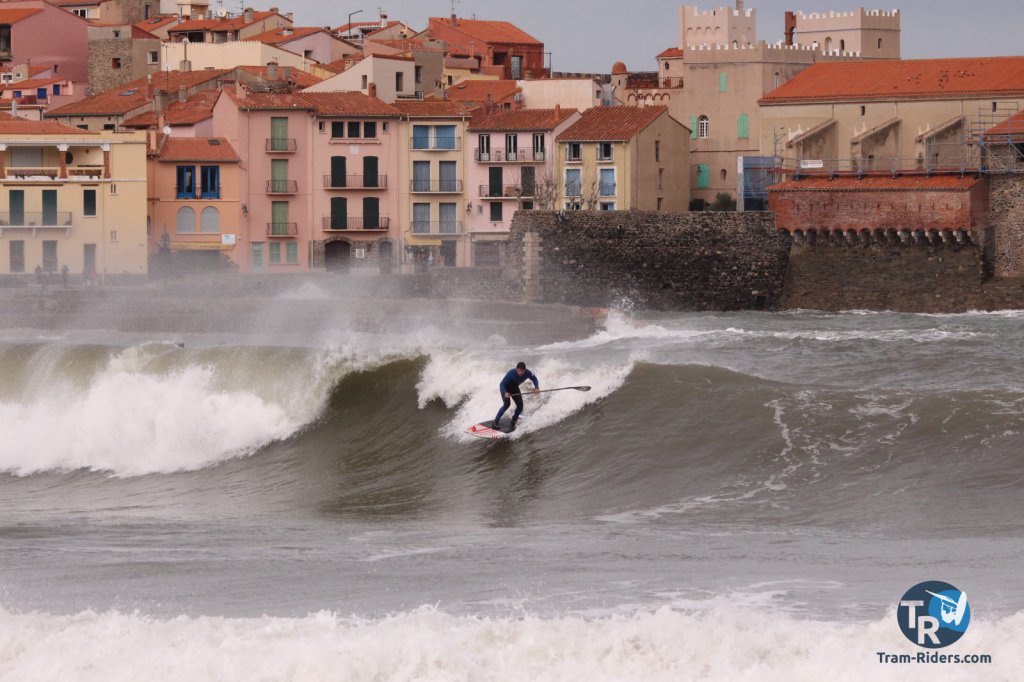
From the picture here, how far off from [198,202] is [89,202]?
408cm

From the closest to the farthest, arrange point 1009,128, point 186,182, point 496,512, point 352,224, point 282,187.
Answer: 1. point 496,512
2. point 1009,128
3. point 186,182
4. point 282,187
5. point 352,224

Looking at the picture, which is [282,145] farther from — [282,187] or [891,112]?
[891,112]

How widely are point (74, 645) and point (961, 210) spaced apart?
4318 centimetres

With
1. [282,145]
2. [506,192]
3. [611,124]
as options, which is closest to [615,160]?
[611,124]

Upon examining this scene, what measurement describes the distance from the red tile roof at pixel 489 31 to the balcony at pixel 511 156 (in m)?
25.9

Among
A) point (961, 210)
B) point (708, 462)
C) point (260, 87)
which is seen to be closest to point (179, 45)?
point (260, 87)

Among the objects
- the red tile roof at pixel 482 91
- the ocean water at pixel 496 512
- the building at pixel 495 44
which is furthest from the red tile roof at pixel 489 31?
the ocean water at pixel 496 512

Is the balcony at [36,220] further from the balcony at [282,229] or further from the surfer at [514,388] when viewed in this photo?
the surfer at [514,388]

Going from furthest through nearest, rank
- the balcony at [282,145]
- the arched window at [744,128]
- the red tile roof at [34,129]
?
the arched window at [744,128], the balcony at [282,145], the red tile roof at [34,129]

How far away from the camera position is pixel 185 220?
6022 centimetres

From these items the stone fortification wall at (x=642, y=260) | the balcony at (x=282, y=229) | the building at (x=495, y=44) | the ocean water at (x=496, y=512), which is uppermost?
the building at (x=495, y=44)

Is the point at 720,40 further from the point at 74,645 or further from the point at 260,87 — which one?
the point at 74,645

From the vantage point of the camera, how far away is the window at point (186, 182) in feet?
197

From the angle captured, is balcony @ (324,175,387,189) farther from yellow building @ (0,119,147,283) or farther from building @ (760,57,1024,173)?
building @ (760,57,1024,173)
